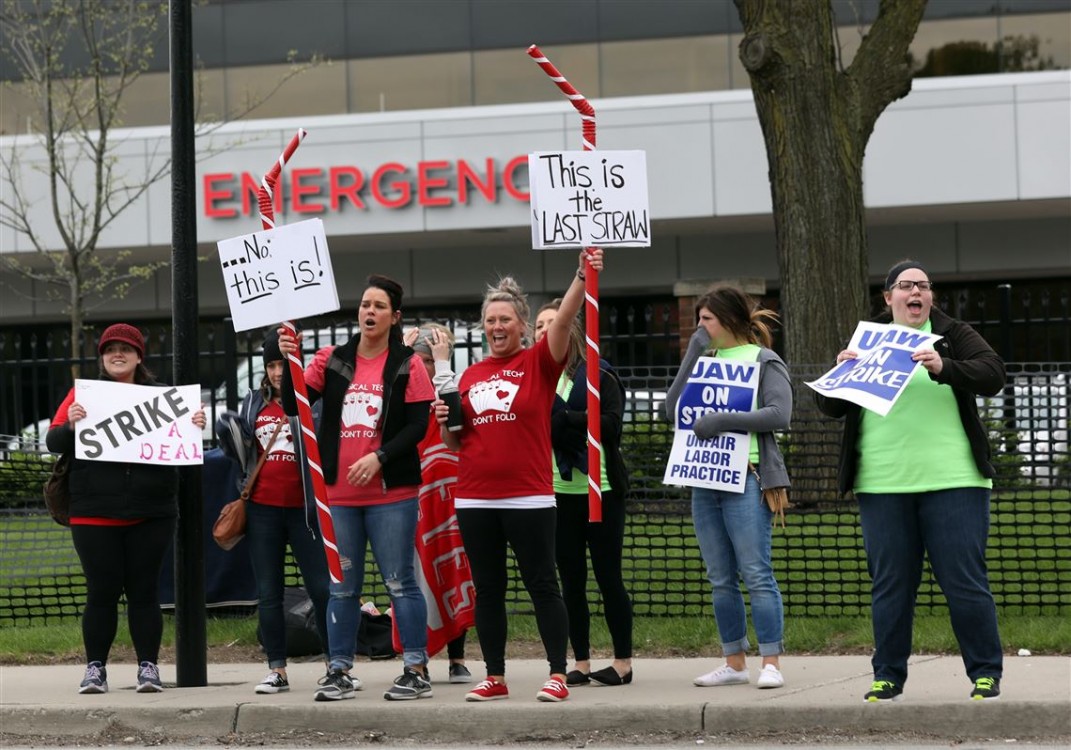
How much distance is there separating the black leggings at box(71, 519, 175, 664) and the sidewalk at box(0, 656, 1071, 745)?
0.96 ft

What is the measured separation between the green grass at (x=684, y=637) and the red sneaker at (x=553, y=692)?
6.21 feet

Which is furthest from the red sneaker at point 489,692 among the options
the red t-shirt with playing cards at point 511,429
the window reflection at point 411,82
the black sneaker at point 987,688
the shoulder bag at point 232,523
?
the window reflection at point 411,82

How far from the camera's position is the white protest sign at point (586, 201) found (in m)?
7.40

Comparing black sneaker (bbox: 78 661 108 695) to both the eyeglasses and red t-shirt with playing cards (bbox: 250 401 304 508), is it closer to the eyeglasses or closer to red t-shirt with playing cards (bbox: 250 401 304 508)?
red t-shirt with playing cards (bbox: 250 401 304 508)

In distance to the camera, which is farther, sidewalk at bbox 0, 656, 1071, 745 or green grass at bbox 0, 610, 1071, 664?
green grass at bbox 0, 610, 1071, 664

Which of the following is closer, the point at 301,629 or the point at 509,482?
the point at 509,482

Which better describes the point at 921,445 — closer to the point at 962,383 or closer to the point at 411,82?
the point at 962,383

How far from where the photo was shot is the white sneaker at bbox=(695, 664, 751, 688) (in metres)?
7.68

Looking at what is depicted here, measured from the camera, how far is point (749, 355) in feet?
24.8

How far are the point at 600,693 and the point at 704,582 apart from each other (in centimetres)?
292

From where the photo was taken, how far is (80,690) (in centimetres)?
815

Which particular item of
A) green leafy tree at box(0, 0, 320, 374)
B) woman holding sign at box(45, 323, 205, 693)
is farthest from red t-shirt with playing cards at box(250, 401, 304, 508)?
green leafy tree at box(0, 0, 320, 374)

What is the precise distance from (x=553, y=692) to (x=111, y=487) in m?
2.57

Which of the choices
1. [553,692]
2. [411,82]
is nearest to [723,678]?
[553,692]
